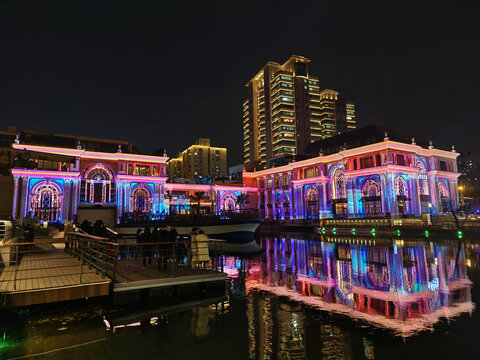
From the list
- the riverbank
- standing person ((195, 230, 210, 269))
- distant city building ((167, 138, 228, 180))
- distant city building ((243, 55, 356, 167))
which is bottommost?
the riverbank

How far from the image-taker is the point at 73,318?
26.7ft

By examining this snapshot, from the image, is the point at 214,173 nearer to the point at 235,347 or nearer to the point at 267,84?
the point at 267,84

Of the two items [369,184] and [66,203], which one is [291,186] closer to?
[369,184]

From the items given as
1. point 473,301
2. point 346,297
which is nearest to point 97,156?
point 346,297

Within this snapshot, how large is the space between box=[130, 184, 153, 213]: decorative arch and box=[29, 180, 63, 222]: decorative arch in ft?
28.0

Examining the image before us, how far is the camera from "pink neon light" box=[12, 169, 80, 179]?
115 ft

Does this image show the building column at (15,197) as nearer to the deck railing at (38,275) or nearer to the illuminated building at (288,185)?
the illuminated building at (288,185)

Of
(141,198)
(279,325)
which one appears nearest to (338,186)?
(141,198)

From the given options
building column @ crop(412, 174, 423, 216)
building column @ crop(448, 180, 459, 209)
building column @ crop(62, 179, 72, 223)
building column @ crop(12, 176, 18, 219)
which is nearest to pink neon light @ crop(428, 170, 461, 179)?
building column @ crop(448, 180, 459, 209)

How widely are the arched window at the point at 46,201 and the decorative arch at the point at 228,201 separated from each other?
97.2 feet

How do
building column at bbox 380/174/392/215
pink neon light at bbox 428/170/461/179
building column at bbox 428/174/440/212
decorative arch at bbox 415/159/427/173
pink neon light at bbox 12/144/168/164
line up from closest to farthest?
1. pink neon light at bbox 12/144/168/164
2. building column at bbox 380/174/392/215
3. decorative arch at bbox 415/159/427/173
4. building column at bbox 428/174/440/212
5. pink neon light at bbox 428/170/461/179

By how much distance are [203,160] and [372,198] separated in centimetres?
9385

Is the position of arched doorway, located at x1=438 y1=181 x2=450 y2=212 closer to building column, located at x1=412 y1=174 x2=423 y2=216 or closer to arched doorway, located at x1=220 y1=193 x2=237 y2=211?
building column, located at x1=412 y1=174 x2=423 y2=216

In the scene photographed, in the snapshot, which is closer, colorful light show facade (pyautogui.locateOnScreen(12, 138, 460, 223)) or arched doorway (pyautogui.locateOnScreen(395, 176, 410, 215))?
colorful light show facade (pyautogui.locateOnScreen(12, 138, 460, 223))
